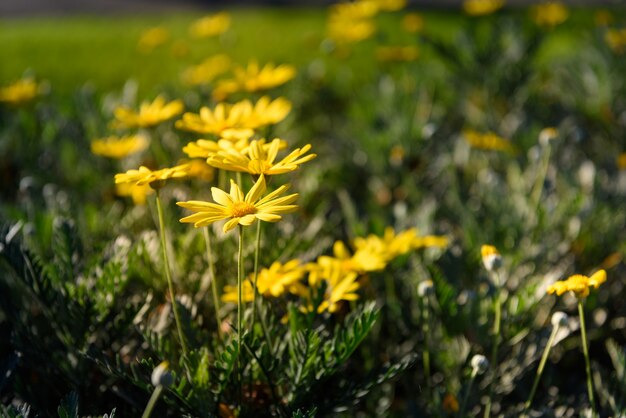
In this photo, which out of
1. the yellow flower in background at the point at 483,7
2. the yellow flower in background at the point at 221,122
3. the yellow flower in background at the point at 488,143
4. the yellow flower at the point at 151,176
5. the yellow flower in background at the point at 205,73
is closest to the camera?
the yellow flower at the point at 151,176

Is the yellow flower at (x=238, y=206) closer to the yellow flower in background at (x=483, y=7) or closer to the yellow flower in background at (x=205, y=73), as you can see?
the yellow flower in background at (x=205, y=73)

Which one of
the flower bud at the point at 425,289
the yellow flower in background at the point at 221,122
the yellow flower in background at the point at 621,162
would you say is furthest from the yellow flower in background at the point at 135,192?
the yellow flower in background at the point at 621,162

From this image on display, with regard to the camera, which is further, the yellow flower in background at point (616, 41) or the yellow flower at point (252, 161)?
the yellow flower in background at point (616, 41)

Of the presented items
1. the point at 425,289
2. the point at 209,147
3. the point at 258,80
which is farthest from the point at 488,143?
the point at 209,147

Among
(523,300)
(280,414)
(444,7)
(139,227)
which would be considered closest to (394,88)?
(139,227)

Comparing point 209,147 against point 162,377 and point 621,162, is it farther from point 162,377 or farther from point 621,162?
point 621,162

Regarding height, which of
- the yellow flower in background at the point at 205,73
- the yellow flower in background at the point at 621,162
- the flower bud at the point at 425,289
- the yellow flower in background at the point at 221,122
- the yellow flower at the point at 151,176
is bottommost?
the yellow flower in background at the point at 621,162
